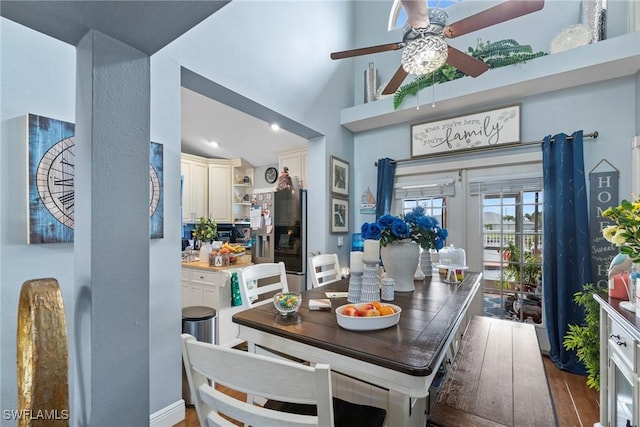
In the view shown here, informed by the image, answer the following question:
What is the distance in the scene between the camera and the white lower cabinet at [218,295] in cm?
276

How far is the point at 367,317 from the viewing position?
1.13 metres

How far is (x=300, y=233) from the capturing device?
342 cm

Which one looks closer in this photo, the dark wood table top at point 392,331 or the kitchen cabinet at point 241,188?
the dark wood table top at point 392,331

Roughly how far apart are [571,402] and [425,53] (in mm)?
2698

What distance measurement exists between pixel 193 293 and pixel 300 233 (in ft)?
4.29

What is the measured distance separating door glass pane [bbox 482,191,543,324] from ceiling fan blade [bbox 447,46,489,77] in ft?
5.06

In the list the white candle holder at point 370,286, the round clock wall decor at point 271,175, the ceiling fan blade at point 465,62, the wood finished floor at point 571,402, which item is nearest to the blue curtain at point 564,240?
the wood finished floor at point 571,402

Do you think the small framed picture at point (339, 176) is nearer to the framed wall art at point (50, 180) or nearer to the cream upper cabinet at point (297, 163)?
the cream upper cabinet at point (297, 163)

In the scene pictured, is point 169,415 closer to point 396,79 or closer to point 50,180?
point 50,180

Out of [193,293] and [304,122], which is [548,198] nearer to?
[304,122]

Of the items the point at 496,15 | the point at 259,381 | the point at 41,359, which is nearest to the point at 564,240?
the point at 496,15

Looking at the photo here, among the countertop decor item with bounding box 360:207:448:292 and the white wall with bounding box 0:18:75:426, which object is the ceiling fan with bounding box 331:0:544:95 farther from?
the white wall with bounding box 0:18:75:426

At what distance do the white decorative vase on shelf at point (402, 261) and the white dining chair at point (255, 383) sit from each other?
109 centimetres

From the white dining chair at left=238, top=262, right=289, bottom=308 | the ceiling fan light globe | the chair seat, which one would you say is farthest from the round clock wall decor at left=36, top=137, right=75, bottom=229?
the ceiling fan light globe
